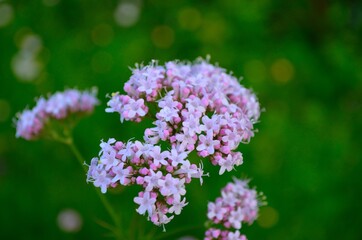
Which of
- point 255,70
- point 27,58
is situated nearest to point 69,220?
point 27,58

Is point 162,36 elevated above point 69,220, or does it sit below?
above

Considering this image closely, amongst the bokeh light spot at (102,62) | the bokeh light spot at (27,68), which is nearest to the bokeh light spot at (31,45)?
the bokeh light spot at (27,68)

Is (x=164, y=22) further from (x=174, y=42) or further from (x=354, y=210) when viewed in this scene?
(x=354, y=210)

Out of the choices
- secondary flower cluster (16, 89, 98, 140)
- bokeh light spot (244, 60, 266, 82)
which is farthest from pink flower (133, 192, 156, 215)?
bokeh light spot (244, 60, 266, 82)

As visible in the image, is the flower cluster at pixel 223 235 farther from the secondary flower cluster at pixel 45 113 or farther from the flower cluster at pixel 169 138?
the secondary flower cluster at pixel 45 113

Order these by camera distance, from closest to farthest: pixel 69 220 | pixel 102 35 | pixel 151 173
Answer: pixel 151 173, pixel 69 220, pixel 102 35

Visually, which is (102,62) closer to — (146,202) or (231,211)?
(231,211)

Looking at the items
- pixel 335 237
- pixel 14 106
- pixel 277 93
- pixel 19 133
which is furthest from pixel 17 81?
pixel 335 237

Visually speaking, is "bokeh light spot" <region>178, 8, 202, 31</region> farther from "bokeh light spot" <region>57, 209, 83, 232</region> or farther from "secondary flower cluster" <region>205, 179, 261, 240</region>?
"secondary flower cluster" <region>205, 179, 261, 240</region>
